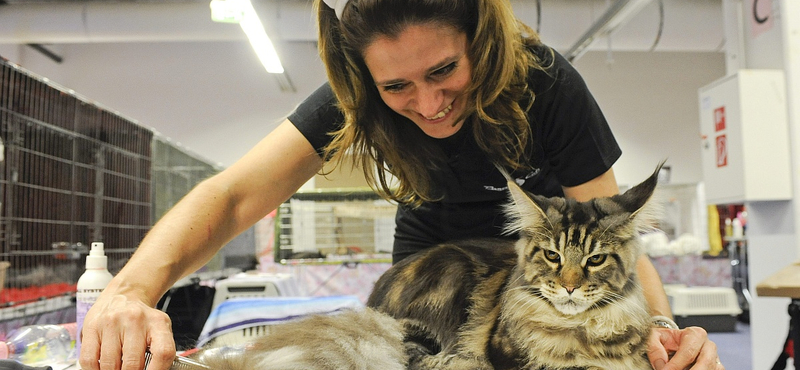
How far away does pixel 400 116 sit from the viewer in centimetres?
119

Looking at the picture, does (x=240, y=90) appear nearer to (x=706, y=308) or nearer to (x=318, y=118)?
(x=706, y=308)

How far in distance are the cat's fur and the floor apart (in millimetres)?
3181

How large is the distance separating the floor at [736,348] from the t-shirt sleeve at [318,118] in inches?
127

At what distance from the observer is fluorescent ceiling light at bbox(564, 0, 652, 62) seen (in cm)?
423

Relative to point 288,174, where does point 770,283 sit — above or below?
below

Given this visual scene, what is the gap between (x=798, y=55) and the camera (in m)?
2.90

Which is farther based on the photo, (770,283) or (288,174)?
(770,283)

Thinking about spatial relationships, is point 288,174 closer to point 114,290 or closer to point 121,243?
point 114,290

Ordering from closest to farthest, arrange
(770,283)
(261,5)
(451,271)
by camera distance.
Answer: (451,271)
(770,283)
(261,5)

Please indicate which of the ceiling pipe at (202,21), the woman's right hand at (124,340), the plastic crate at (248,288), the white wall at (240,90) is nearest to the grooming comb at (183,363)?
the woman's right hand at (124,340)

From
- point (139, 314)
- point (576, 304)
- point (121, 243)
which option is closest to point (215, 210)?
point (139, 314)

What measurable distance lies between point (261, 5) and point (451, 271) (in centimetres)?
459

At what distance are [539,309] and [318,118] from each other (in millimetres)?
631

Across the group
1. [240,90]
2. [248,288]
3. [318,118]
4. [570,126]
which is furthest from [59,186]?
[240,90]
